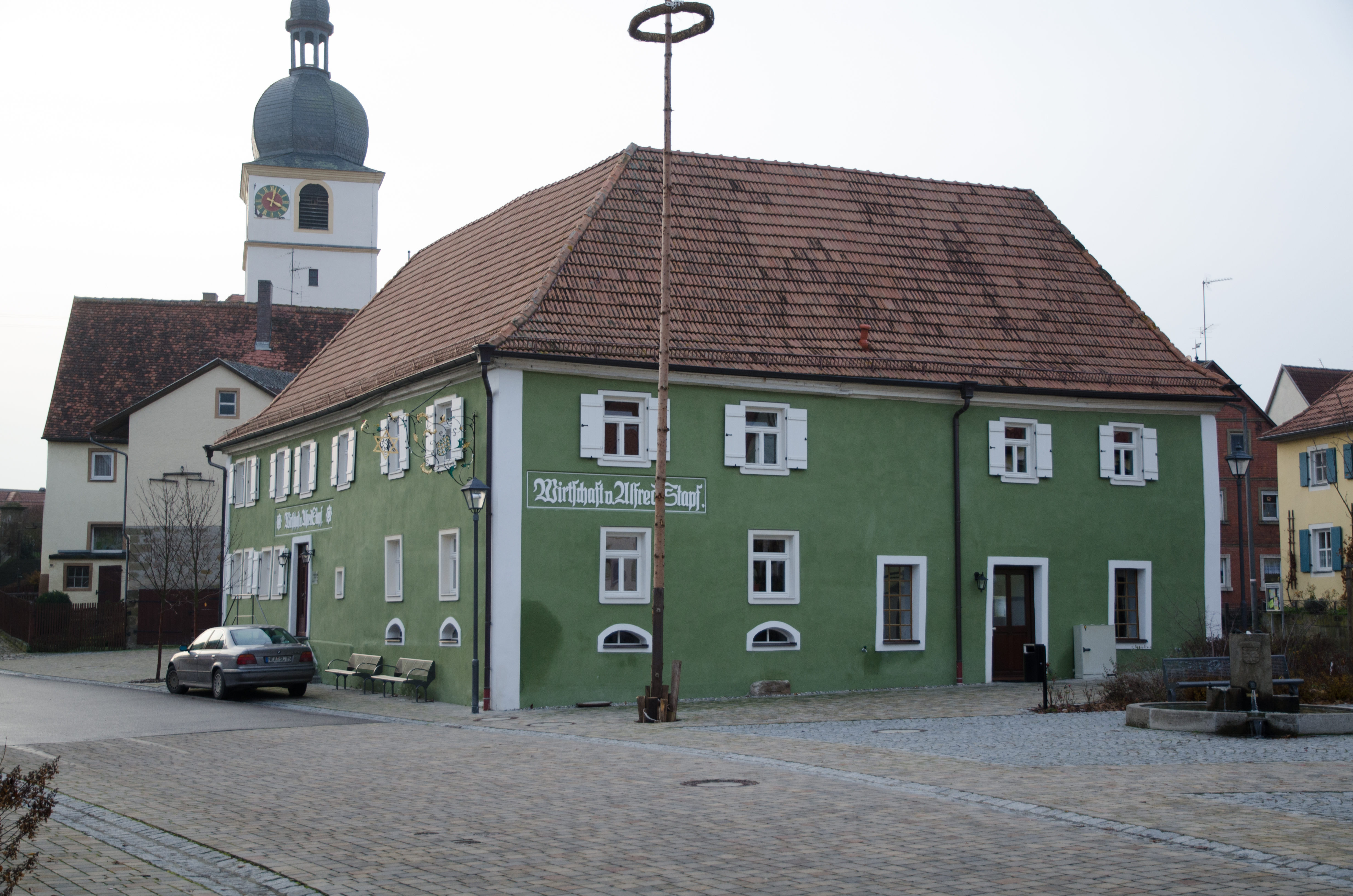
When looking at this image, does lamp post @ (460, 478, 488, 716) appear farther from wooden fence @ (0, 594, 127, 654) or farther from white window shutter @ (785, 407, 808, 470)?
wooden fence @ (0, 594, 127, 654)

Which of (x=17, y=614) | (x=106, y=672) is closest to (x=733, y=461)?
(x=106, y=672)

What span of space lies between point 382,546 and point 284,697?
10.9 feet

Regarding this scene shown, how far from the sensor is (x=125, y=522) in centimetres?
5288

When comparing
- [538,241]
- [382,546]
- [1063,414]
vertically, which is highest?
[538,241]

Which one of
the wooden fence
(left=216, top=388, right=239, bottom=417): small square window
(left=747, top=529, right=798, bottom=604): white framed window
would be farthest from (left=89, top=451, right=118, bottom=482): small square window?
(left=747, top=529, right=798, bottom=604): white framed window

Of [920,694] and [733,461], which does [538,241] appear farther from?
[920,694]

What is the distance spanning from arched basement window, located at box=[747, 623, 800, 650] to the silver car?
809cm

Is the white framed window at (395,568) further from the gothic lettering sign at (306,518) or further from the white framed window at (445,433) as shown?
the gothic lettering sign at (306,518)

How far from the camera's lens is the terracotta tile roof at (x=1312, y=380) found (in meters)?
60.1

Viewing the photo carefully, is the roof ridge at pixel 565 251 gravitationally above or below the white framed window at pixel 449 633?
above

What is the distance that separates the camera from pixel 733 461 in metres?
25.1

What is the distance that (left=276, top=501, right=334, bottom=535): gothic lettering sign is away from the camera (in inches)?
1225

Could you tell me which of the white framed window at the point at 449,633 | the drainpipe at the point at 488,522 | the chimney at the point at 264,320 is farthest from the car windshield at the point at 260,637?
the chimney at the point at 264,320

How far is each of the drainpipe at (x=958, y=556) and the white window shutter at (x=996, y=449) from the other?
2.30ft
